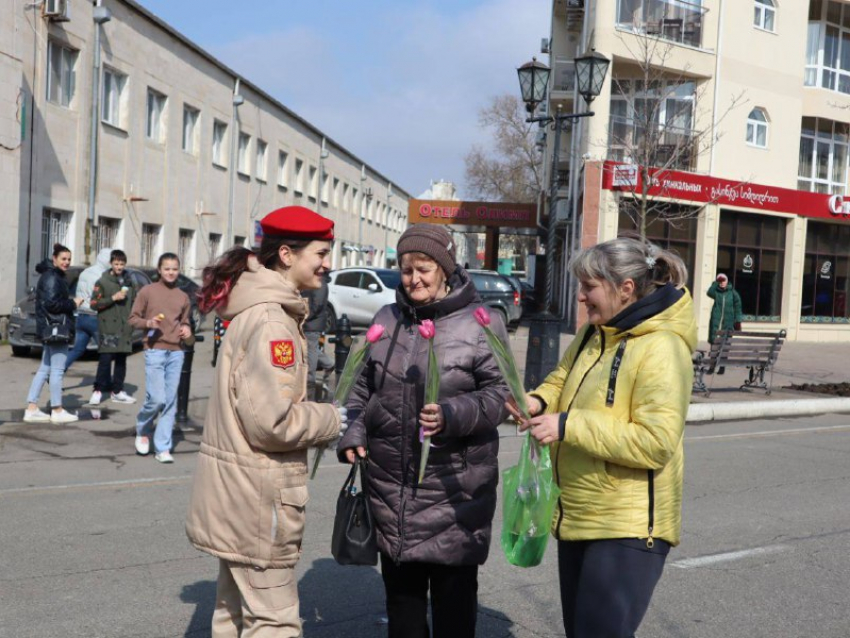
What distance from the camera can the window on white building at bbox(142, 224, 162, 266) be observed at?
2587 cm

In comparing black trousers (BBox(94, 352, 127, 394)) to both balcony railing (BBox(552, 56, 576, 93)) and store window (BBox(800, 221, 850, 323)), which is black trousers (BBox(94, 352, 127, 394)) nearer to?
store window (BBox(800, 221, 850, 323))

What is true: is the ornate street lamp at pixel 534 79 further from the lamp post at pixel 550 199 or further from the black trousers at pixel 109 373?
the black trousers at pixel 109 373

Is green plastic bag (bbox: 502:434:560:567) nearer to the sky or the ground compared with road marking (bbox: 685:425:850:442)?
nearer to the sky

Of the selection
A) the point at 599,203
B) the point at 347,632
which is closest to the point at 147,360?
the point at 347,632

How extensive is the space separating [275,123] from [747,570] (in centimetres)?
3358

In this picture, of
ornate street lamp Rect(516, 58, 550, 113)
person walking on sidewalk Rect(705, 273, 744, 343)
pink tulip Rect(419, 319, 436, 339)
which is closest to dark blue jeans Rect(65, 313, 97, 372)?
ornate street lamp Rect(516, 58, 550, 113)

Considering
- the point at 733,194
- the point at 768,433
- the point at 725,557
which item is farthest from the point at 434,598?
the point at 733,194

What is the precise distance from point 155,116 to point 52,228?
20.9 feet

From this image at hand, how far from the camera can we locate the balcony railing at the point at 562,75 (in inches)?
1315

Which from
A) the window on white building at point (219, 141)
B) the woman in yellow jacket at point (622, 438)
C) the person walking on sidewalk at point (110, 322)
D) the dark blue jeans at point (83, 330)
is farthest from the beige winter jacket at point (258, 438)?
the window on white building at point (219, 141)

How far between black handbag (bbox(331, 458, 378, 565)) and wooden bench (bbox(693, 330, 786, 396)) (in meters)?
11.3

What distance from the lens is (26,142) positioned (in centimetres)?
1972

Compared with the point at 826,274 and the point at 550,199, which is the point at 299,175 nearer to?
the point at 826,274

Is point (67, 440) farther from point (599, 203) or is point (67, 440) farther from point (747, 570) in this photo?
point (599, 203)
